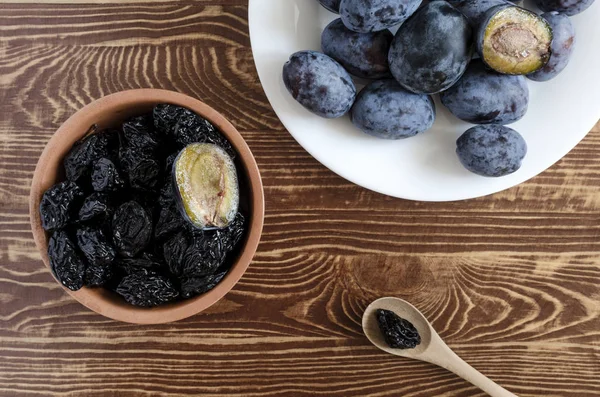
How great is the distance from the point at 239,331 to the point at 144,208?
263mm

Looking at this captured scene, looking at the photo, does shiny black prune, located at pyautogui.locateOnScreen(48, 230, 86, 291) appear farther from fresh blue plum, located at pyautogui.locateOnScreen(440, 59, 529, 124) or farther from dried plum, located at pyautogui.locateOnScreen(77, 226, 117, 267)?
fresh blue plum, located at pyautogui.locateOnScreen(440, 59, 529, 124)

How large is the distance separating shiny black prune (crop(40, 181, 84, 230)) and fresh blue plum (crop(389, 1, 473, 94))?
1.33 ft

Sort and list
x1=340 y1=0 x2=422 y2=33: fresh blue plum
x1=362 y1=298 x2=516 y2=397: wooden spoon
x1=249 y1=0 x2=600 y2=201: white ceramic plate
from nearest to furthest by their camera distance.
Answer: x1=340 y1=0 x2=422 y2=33: fresh blue plum < x1=249 y1=0 x2=600 y2=201: white ceramic plate < x1=362 y1=298 x2=516 y2=397: wooden spoon

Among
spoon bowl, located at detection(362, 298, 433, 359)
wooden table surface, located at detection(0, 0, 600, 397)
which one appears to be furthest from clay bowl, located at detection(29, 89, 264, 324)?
spoon bowl, located at detection(362, 298, 433, 359)

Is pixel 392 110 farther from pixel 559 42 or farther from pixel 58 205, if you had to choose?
pixel 58 205

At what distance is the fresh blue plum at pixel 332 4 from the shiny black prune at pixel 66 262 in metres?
0.42

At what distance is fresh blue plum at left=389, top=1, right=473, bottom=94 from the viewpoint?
597mm

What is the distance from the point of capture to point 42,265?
2.64 feet

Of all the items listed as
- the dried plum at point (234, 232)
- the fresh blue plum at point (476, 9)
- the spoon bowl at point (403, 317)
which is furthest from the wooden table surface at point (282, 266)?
the fresh blue plum at point (476, 9)

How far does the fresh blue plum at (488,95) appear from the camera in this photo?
2.11ft

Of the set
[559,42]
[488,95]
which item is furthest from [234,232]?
[559,42]

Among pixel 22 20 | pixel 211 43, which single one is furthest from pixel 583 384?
pixel 22 20

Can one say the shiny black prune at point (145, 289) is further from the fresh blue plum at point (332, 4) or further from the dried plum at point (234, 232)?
the fresh blue plum at point (332, 4)

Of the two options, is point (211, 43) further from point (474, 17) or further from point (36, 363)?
point (36, 363)
